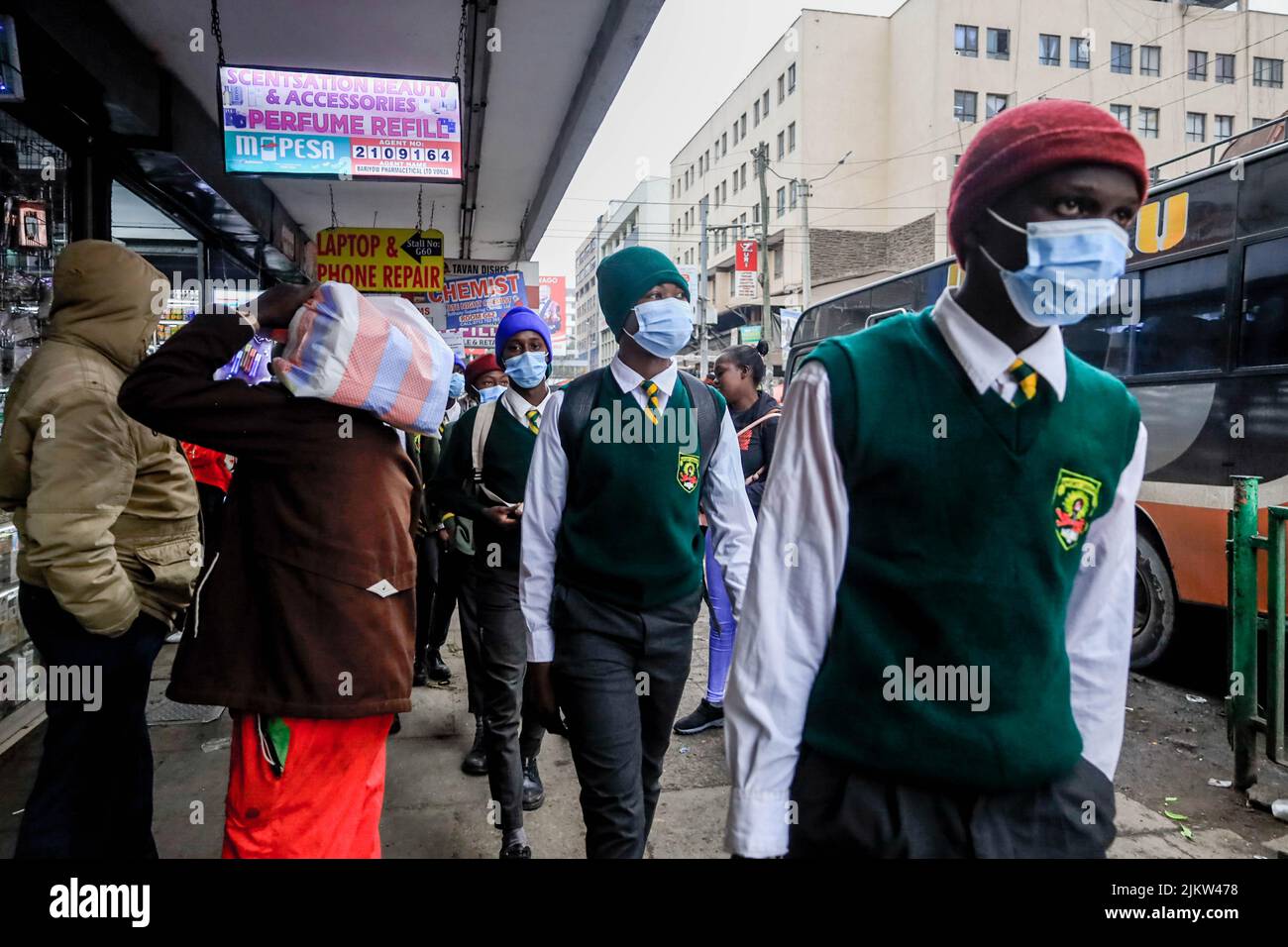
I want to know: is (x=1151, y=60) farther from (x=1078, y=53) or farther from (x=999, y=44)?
(x=999, y=44)

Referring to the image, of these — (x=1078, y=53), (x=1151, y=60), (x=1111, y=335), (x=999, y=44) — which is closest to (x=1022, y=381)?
(x=1111, y=335)

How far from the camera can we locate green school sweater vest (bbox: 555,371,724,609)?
8.10 feet

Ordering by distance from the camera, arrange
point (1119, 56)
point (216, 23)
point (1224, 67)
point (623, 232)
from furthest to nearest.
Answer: point (623, 232)
point (1224, 67)
point (1119, 56)
point (216, 23)

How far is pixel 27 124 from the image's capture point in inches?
183

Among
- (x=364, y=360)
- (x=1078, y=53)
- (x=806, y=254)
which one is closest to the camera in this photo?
(x=364, y=360)

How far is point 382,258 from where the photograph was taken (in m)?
9.14

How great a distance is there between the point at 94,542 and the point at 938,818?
232cm

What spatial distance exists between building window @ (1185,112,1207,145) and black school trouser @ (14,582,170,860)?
47.6 meters

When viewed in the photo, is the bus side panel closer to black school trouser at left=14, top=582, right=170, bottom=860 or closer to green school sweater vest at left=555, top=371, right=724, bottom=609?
green school sweater vest at left=555, top=371, right=724, bottom=609

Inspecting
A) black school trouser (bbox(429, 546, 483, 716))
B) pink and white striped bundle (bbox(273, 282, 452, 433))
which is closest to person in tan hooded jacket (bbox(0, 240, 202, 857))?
pink and white striped bundle (bbox(273, 282, 452, 433))

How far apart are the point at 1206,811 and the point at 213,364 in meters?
4.40
